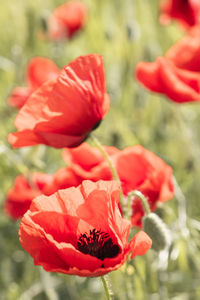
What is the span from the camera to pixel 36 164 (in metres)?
1.19

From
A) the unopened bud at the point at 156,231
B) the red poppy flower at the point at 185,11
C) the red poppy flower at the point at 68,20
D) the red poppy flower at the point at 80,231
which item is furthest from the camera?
the red poppy flower at the point at 68,20

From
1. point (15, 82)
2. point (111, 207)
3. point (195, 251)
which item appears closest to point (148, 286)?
point (195, 251)

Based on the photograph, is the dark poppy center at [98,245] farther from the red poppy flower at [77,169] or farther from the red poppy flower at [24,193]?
the red poppy flower at [24,193]

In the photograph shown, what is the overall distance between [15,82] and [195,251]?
39.0 inches

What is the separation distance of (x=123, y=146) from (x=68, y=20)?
2.94ft

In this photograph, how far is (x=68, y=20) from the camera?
2129 millimetres

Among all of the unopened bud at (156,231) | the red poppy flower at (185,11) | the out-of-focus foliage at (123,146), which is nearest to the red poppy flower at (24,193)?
the out-of-focus foliage at (123,146)

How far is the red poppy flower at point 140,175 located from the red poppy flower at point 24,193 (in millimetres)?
195

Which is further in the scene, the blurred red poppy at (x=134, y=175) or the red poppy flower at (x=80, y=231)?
the blurred red poppy at (x=134, y=175)

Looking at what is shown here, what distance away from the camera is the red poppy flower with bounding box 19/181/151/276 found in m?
0.59

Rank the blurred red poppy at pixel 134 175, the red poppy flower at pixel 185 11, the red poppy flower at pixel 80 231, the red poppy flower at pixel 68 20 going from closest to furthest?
the red poppy flower at pixel 80 231 → the blurred red poppy at pixel 134 175 → the red poppy flower at pixel 185 11 → the red poppy flower at pixel 68 20

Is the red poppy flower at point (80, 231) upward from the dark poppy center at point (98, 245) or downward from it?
upward

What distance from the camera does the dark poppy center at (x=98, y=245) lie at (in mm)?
679

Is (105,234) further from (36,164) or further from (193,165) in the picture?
(193,165)
